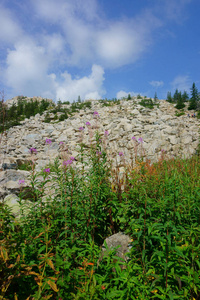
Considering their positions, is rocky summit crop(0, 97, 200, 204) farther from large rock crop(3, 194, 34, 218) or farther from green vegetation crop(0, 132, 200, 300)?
green vegetation crop(0, 132, 200, 300)

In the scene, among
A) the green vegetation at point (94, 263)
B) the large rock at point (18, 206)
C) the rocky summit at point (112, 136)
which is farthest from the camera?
the rocky summit at point (112, 136)

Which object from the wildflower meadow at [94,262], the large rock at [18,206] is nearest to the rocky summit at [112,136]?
the large rock at [18,206]

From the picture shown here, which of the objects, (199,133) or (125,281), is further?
(199,133)

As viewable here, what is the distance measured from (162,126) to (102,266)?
47.4ft

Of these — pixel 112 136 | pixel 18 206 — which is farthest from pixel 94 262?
pixel 112 136

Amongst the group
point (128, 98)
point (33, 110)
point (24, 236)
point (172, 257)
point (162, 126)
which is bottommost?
point (172, 257)

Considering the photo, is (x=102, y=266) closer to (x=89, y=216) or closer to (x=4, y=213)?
(x=89, y=216)

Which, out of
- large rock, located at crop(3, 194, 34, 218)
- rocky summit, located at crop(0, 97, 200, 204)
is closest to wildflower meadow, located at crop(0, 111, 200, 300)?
large rock, located at crop(3, 194, 34, 218)

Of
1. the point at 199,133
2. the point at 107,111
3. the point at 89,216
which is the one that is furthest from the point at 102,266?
the point at 107,111

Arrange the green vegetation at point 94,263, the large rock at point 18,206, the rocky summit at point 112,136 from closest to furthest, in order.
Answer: the green vegetation at point 94,263 < the large rock at point 18,206 < the rocky summit at point 112,136

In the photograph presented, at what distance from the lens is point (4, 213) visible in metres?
2.08

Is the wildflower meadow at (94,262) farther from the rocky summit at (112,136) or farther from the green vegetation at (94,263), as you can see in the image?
the rocky summit at (112,136)

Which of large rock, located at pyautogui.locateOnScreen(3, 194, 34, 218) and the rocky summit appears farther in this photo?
the rocky summit

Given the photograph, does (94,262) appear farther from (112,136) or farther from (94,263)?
(112,136)
